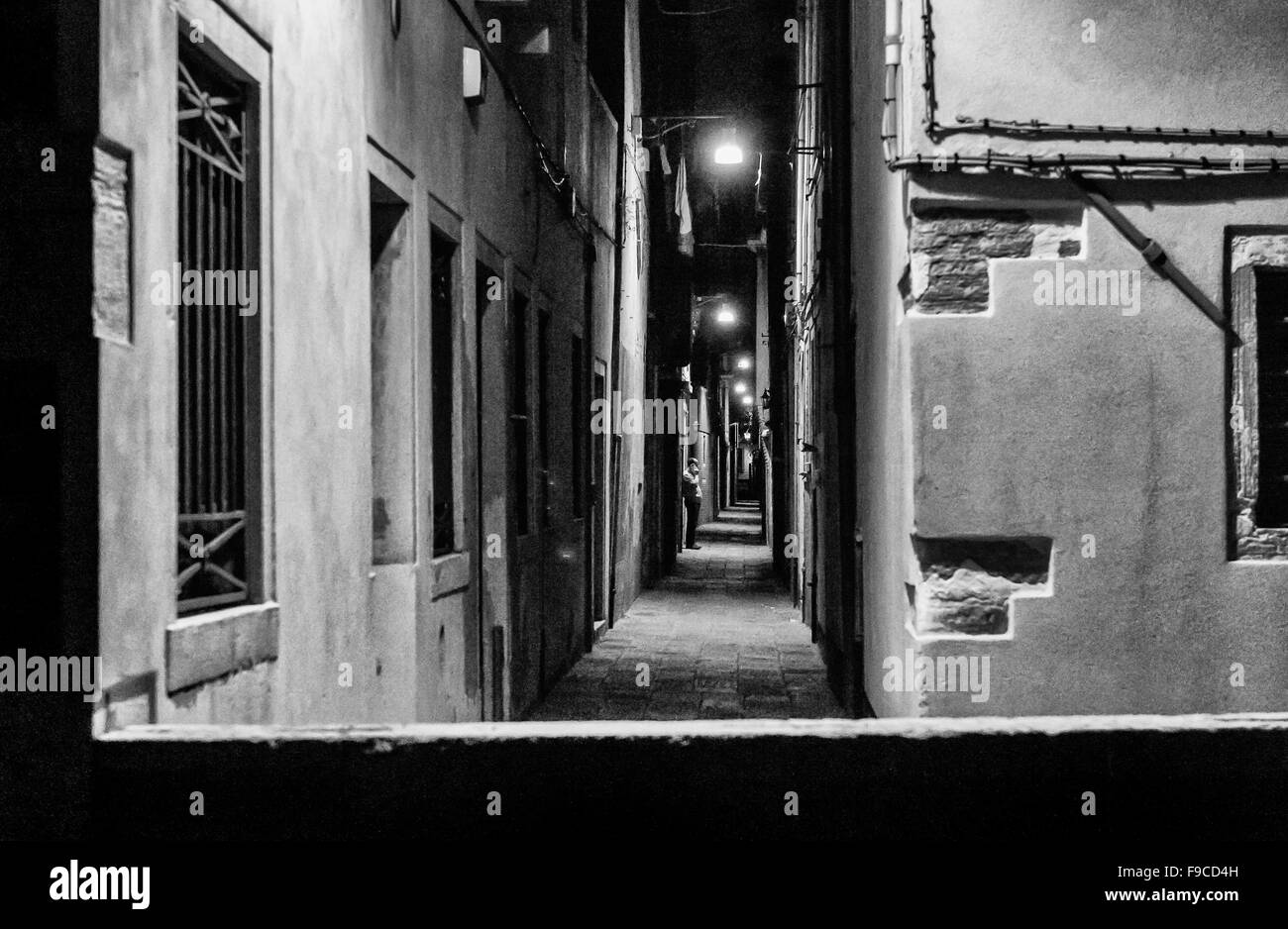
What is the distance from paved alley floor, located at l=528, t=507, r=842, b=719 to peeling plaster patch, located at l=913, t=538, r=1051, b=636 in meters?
3.93

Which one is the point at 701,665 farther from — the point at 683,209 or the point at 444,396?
the point at 683,209

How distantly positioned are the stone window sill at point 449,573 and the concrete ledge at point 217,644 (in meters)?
2.31

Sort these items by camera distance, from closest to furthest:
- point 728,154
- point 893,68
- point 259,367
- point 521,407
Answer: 1. point 259,367
2. point 893,68
3. point 521,407
4. point 728,154

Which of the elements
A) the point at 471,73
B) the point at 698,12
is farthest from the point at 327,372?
the point at 698,12

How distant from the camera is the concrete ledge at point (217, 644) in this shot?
367cm

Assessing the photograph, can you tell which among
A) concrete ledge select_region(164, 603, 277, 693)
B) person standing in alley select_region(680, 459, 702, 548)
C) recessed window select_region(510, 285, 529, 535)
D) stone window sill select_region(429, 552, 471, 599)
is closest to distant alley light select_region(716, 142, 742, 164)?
recessed window select_region(510, 285, 529, 535)

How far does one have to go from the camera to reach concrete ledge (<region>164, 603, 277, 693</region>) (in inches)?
144

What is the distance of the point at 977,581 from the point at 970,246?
3.93 ft

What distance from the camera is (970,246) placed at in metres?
4.68

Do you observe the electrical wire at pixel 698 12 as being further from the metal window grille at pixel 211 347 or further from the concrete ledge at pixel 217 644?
the concrete ledge at pixel 217 644

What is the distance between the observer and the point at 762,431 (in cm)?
2627

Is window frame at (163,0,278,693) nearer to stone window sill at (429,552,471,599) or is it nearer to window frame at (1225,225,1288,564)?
stone window sill at (429,552,471,599)

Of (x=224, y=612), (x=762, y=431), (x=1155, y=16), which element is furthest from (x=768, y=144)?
(x=224, y=612)

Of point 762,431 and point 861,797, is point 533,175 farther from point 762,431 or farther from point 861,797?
point 762,431
